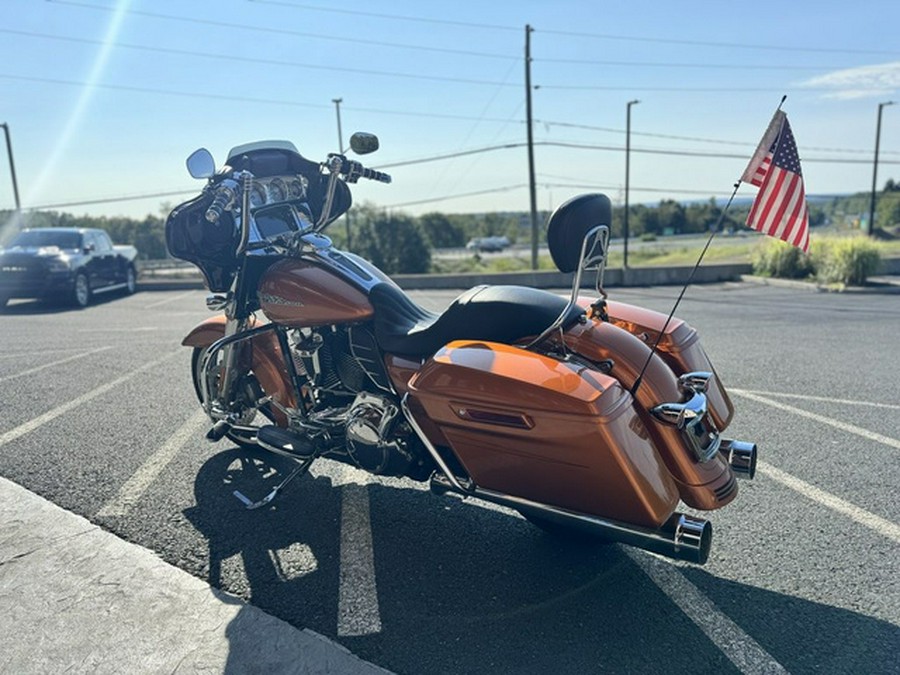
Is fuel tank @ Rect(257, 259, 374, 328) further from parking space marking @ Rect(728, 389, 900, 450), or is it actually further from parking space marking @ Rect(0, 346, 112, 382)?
parking space marking @ Rect(0, 346, 112, 382)

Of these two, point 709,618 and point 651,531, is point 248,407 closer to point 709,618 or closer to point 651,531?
point 651,531

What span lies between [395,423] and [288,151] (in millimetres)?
1824

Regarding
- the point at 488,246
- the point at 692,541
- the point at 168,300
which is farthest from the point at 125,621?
the point at 488,246

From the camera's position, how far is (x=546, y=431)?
238 centimetres

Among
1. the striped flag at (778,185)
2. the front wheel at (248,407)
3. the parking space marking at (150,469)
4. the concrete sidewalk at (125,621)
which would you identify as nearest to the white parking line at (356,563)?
the concrete sidewalk at (125,621)

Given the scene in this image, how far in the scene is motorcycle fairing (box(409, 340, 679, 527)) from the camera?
2.32m

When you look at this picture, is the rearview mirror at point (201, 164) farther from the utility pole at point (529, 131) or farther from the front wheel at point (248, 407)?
the utility pole at point (529, 131)

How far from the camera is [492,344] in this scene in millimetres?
2727

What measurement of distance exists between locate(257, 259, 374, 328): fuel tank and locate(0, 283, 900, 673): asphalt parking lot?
1.09 meters

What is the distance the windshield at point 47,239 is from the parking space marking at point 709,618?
13.9m

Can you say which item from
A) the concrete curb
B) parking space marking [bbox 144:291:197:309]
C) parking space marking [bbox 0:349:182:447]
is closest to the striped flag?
parking space marking [bbox 0:349:182:447]

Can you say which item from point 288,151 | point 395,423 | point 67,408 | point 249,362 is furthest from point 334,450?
point 67,408

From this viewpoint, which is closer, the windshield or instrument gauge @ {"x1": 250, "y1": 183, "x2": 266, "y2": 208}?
instrument gauge @ {"x1": 250, "y1": 183, "x2": 266, "y2": 208}

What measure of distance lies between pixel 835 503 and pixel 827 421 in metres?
1.61
